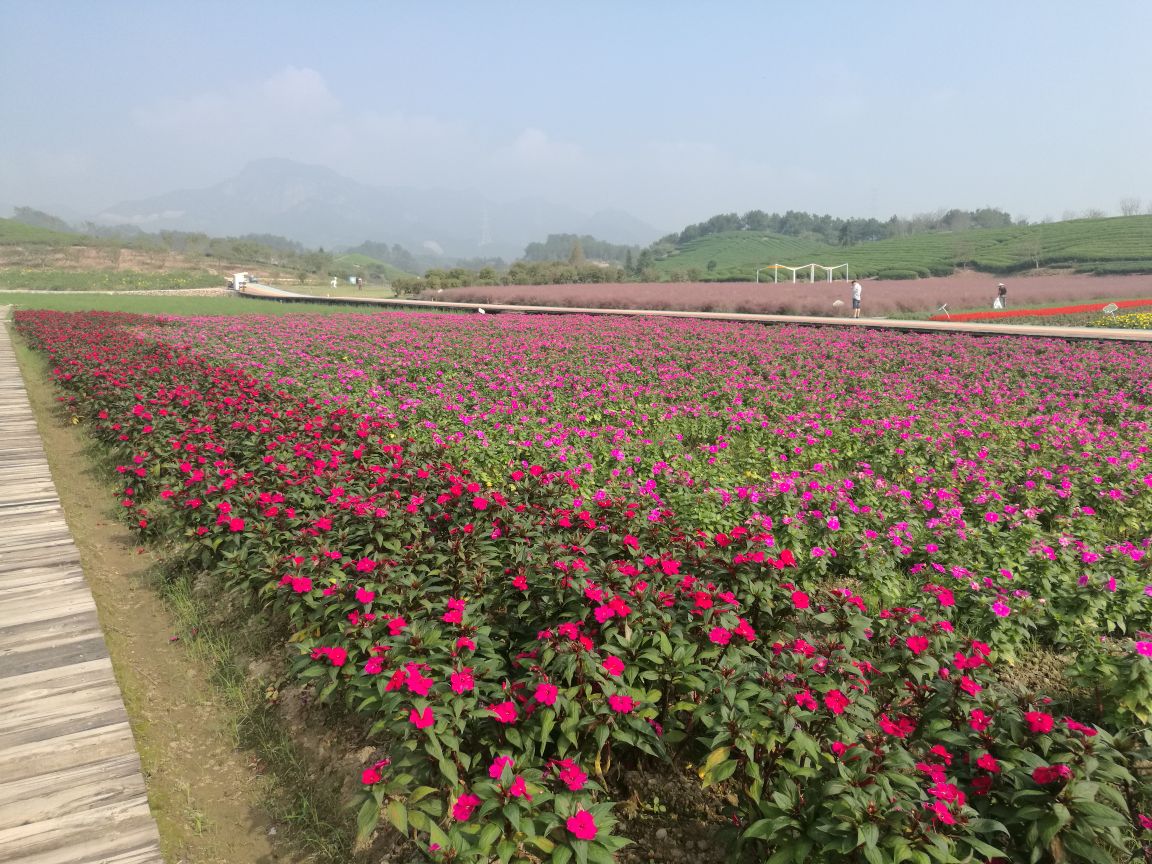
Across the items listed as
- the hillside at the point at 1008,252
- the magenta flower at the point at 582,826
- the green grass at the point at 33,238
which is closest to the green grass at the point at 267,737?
the magenta flower at the point at 582,826

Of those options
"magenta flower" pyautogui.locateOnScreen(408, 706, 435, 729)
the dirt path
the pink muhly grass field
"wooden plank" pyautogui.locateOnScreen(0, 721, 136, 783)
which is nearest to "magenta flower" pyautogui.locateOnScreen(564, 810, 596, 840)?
"magenta flower" pyautogui.locateOnScreen(408, 706, 435, 729)

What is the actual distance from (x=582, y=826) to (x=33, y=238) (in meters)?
117

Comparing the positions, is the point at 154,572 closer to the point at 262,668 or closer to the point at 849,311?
the point at 262,668

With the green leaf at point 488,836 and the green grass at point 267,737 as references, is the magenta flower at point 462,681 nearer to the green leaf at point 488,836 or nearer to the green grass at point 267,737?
the green leaf at point 488,836

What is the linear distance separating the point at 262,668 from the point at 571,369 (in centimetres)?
691

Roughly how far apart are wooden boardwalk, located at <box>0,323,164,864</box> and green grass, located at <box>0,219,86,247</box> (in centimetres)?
10437

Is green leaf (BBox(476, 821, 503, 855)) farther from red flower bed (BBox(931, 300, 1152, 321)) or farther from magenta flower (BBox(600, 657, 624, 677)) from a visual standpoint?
red flower bed (BBox(931, 300, 1152, 321))

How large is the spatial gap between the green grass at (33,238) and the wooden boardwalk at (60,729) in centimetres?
10437

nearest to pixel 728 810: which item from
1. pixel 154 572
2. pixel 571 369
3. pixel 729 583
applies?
pixel 729 583

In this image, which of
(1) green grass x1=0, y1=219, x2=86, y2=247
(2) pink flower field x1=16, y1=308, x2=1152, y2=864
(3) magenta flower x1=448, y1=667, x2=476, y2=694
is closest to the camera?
(2) pink flower field x1=16, y1=308, x2=1152, y2=864

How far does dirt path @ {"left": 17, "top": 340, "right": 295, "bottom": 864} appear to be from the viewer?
2.50 m

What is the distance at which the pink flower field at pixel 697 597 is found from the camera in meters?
1.90

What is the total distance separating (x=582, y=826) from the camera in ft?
5.62

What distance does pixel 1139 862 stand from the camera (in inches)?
79.1
